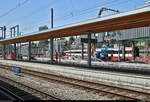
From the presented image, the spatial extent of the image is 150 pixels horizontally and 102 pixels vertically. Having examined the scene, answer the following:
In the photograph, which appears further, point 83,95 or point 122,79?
point 122,79

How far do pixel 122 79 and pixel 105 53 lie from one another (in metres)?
20.6

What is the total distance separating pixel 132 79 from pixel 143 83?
704 millimetres

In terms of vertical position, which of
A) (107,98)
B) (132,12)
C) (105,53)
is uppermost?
(132,12)

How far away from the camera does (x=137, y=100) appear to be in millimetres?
6711

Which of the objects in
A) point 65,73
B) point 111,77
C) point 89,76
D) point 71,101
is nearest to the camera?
point 71,101

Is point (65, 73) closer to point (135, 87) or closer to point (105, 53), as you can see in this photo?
point (135, 87)

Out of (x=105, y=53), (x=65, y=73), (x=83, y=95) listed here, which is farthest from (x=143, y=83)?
(x=105, y=53)

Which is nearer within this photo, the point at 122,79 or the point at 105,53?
the point at 122,79

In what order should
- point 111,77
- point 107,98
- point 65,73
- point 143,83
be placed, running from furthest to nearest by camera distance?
point 65,73 < point 111,77 < point 143,83 < point 107,98

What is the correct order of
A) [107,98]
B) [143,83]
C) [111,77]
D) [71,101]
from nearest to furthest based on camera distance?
1. [71,101]
2. [107,98]
3. [143,83]
4. [111,77]

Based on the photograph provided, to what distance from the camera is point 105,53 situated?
30500 mm

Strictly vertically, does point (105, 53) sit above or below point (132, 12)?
below

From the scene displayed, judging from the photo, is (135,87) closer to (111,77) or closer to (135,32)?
(111,77)

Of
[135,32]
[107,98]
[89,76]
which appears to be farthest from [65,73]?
[135,32]
